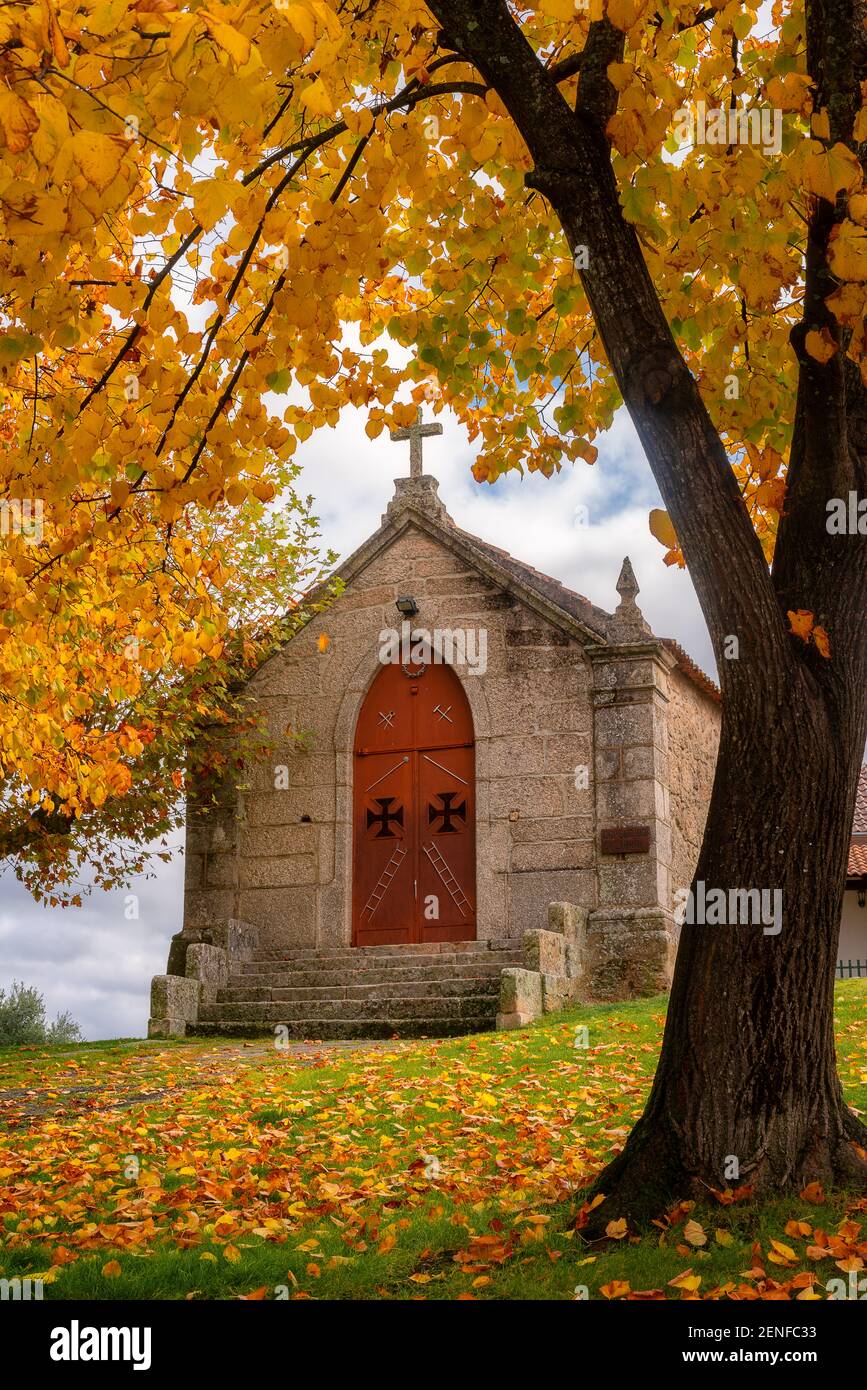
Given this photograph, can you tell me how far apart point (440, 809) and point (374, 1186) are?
9033 mm

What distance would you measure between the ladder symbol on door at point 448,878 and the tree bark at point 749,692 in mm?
9397

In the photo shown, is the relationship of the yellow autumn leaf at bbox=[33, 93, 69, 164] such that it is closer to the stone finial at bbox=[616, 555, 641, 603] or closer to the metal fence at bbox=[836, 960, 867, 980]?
the stone finial at bbox=[616, 555, 641, 603]

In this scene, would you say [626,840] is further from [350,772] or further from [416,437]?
[416,437]

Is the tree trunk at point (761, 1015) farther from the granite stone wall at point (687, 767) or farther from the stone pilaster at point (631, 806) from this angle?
the granite stone wall at point (687, 767)

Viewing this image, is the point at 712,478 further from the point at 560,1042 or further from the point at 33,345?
the point at 560,1042

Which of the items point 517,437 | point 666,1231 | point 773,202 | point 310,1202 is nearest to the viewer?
point 666,1231

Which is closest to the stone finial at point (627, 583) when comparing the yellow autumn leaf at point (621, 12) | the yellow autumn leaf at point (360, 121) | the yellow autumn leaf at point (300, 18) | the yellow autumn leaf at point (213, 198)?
the yellow autumn leaf at point (360, 121)

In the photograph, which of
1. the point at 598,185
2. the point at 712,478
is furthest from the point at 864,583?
the point at 598,185

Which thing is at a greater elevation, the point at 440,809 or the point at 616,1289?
the point at 440,809

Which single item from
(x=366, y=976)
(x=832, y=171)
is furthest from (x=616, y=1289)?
(x=366, y=976)

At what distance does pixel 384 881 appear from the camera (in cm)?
1572

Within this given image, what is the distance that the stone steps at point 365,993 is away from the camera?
13195 mm
